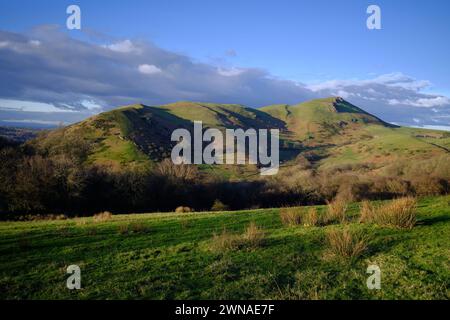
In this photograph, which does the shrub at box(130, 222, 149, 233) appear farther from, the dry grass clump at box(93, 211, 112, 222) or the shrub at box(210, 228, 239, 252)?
the dry grass clump at box(93, 211, 112, 222)

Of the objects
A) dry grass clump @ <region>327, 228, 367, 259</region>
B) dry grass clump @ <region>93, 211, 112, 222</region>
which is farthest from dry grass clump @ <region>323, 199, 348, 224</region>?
dry grass clump @ <region>93, 211, 112, 222</region>

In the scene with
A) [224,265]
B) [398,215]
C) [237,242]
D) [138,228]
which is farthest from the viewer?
[138,228]

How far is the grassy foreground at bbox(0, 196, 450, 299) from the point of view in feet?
27.8

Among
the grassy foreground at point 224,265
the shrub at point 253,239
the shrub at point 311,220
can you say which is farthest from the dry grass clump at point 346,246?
the shrub at point 311,220

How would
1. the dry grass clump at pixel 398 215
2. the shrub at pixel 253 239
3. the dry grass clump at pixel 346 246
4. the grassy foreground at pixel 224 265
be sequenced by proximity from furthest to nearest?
the dry grass clump at pixel 398 215
the shrub at pixel 253 239
the dry grass clump at pixel 346 246
the grassy foreground at pixel 224 265

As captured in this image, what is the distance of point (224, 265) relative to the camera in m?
10.3

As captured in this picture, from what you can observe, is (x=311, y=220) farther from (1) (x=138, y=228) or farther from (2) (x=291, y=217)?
(1) (x=138, y=228)

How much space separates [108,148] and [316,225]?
12753cm

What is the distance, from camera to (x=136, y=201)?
61.6 meters

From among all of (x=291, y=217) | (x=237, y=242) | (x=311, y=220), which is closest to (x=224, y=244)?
(x=237, y=242)

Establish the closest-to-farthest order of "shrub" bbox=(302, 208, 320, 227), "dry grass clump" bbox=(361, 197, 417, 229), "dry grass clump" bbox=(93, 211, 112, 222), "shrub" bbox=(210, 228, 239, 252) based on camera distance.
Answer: "shrub" bbox=(210, 228, 239, 252) < "dry grass clump" bbox=(361, 197, 417, 229) < "shrub" bbox=(302, 208, 320, 227) < "dry grass clump" bbox=(93, 211, 112, 222)

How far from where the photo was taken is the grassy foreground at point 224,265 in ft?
27.8

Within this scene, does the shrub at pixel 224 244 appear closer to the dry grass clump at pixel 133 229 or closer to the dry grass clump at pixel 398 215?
the dry grass clump at pixel 133 229

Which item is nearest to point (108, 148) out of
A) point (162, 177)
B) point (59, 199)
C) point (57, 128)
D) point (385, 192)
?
point (57, 128)
